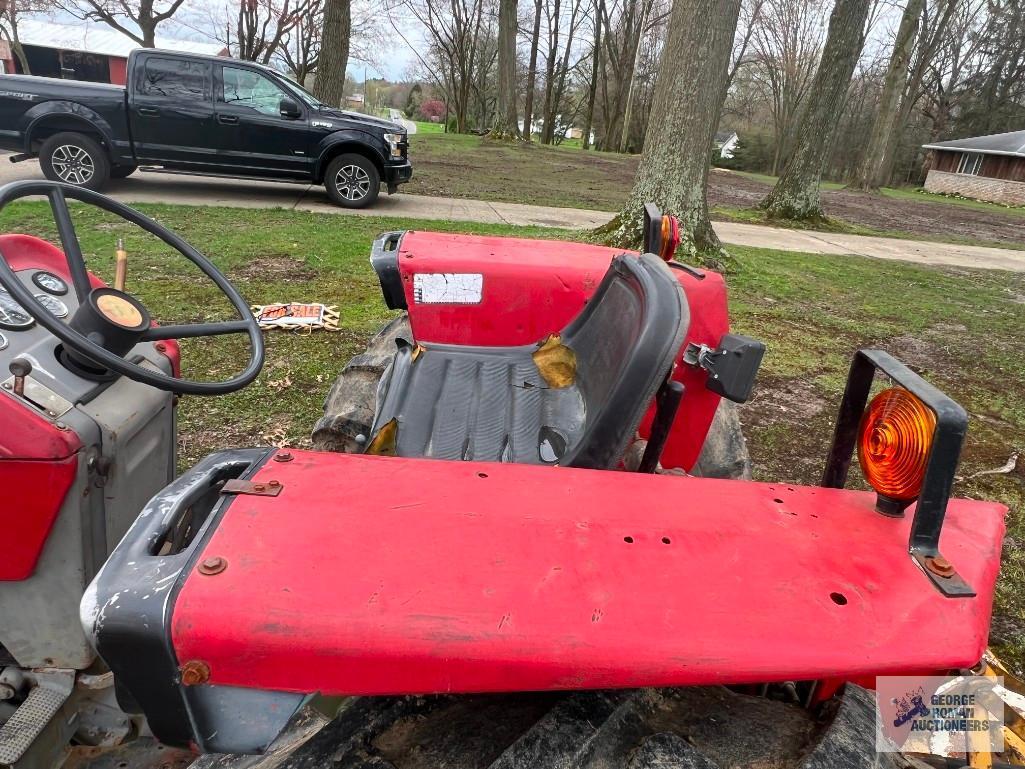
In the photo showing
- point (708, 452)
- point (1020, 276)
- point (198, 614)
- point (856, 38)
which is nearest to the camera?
point (198, 614)

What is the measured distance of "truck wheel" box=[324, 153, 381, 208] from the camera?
8406 mm

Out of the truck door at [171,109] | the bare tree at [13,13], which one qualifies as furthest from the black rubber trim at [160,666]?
the bare tree at [13,13]

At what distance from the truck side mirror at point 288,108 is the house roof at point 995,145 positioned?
103 feet

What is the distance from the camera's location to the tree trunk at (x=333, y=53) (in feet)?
38.2

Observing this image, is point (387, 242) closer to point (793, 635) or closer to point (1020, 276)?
point (793, 635)

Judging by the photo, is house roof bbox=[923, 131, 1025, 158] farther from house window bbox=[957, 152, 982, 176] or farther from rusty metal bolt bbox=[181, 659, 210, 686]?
rusty metal bolt bbox=[181, 659, 210, 686]

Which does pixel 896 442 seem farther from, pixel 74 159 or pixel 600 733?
pixel 74 159

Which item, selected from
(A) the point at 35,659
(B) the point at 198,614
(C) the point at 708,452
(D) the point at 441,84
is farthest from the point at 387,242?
(D) the point at 441,84

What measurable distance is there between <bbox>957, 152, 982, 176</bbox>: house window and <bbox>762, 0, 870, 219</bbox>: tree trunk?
984 inches

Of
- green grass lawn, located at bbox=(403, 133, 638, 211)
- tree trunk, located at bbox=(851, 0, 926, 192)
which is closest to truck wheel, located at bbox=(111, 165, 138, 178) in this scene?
green grass lawn, located at bbox=(403, 133, 638, 211)

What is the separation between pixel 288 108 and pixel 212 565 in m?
8.26

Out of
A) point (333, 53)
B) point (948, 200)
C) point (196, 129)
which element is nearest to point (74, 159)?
point (196, 129)

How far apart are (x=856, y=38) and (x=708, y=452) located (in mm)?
9953

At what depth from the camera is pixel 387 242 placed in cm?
271
